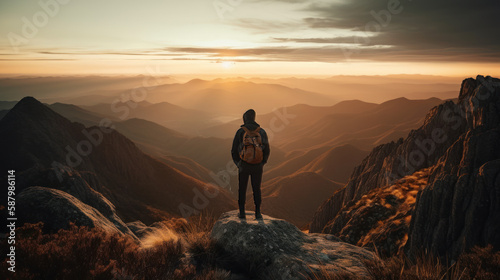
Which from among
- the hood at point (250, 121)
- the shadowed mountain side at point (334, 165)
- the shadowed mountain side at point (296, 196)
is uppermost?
the hood at point (250, 121)

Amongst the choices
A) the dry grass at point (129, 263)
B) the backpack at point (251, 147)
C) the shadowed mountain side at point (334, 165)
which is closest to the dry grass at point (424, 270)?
the dry grass at point (129, 263)

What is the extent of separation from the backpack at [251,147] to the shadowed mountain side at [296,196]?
74000 millimetres

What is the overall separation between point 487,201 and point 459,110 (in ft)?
62.3

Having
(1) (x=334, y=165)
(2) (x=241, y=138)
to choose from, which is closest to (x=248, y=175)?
(2) (x=241, y=138)

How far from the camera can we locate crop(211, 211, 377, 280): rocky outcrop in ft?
18.3

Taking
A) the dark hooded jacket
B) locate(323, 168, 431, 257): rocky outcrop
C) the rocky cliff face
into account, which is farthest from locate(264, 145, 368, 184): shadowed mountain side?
the dark hooded jacket

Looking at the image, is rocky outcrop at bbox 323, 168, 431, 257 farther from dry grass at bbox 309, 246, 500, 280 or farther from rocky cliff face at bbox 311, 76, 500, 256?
dry grass at bbox 309, 246, 500, 280

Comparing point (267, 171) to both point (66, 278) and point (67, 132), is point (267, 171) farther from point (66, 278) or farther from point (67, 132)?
point (66, 278)

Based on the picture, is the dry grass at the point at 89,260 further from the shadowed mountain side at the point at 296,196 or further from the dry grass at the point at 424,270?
the shadowed mountain side at the point at 296,196

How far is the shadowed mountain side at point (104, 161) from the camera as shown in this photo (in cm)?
4705

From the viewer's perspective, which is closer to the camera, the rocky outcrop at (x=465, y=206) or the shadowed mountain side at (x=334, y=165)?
the rocky outcrop at (x=465, y=206)

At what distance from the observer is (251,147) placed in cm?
783

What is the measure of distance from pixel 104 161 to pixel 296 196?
61.4m

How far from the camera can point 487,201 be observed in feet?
44.6
